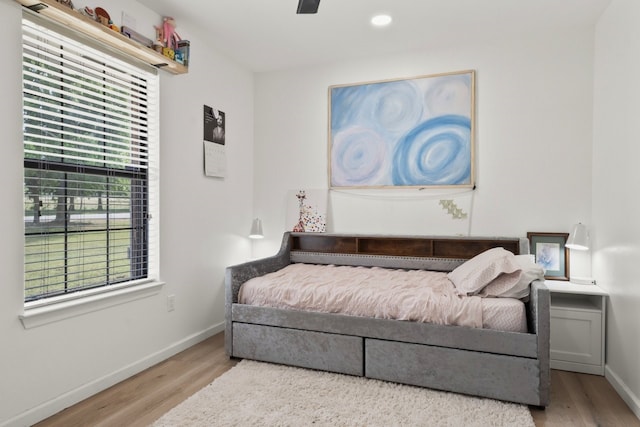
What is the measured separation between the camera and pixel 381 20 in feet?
9.59

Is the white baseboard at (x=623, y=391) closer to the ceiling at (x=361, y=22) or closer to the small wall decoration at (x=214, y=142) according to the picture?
the ceiling at (x=361, y=22)

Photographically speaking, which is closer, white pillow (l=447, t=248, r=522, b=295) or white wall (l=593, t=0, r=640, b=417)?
white wall (l=593, t=0, r=640, b=417)

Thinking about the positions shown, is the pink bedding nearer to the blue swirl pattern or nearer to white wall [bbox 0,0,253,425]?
white wall [bbox 0,0,253,425]

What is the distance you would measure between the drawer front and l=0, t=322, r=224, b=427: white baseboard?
8.88ft

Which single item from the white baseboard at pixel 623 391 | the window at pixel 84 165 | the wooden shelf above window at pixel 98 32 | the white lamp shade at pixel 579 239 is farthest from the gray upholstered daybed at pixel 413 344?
the wooden shelf above window at pixel 98 32

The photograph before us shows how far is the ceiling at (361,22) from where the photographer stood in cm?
270

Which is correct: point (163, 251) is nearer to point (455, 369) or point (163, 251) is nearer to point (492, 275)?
point (455, 369)

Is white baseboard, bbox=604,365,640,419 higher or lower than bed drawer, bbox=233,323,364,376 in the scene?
lower

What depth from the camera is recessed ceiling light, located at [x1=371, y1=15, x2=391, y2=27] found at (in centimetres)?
288

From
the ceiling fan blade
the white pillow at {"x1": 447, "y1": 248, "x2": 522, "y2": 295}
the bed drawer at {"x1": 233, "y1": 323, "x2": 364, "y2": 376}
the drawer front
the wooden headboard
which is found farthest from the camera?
the wooden headboard

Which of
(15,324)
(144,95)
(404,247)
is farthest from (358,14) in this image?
(15,324)

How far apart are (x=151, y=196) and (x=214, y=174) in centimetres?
72

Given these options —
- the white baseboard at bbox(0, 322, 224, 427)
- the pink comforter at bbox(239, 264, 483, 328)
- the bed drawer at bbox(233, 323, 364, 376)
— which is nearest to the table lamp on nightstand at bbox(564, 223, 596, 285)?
the pink comforter at bbox(239, 264, 483, 328)

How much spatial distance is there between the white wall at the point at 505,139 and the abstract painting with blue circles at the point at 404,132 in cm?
9
